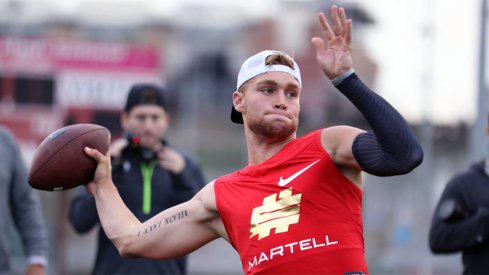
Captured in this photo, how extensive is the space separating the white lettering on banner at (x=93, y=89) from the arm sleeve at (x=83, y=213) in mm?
9818

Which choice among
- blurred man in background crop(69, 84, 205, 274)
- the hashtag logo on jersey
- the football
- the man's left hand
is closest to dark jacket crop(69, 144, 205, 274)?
blurred man in background crop(69, 84, 205, 274)

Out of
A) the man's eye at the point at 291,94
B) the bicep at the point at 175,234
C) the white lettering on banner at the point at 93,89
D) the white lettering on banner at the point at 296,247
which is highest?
the white lettering on banner at the point at 93,89

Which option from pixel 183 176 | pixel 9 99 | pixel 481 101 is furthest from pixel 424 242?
pixel 183 176

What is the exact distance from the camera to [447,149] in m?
26.8

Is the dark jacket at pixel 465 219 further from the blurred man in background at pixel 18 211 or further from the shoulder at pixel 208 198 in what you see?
the blurred man in background at pixel 18 211

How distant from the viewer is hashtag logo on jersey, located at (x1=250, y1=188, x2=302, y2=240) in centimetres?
400

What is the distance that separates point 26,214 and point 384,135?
10.9 feet

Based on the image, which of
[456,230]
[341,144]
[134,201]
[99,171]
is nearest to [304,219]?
[341,144]

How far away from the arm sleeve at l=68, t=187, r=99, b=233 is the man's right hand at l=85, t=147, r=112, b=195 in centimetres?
171

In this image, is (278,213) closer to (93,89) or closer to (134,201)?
(134,201)

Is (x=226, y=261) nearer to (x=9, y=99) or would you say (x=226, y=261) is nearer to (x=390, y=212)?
(x=390, y=212)

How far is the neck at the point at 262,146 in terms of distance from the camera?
4250 mm

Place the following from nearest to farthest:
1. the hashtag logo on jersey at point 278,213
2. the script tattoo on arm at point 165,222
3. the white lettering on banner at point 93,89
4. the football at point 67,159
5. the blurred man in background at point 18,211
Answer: the hashtag logo on jersey at point 278,213 < the football at point 67,159 < the script tattoo on arm at point 165,222 < the blurred man in background at point 18,211 < the white lettering on banner at point 93,89

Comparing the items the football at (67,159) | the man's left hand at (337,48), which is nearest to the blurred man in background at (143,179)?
the football at (67,159)
